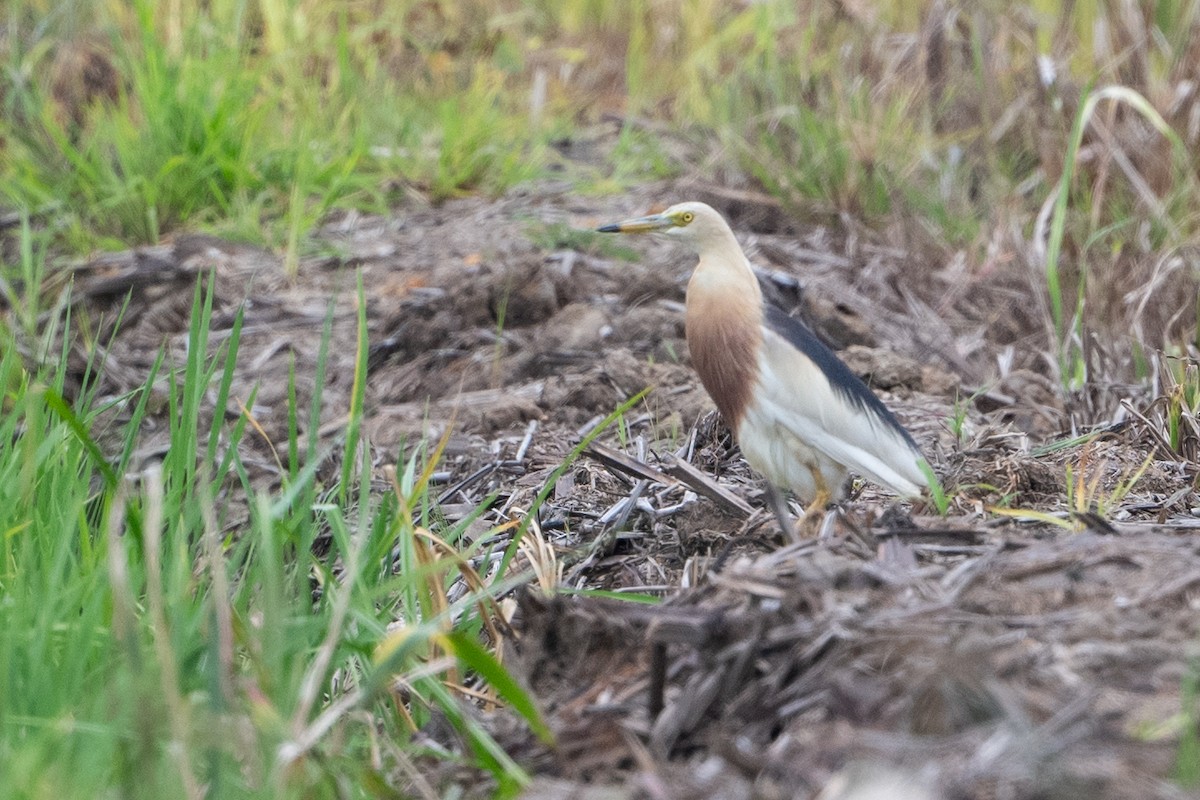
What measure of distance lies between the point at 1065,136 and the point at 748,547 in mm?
3532

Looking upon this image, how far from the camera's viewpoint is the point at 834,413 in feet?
10.2

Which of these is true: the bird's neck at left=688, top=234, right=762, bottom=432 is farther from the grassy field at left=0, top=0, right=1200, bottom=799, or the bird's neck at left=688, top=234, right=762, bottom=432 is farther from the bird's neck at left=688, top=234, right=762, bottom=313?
the grassy field at left=0, top=0, right=1200, bottom=799

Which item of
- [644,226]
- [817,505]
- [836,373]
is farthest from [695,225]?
[817,505]

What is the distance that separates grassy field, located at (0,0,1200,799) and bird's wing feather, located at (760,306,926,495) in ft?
2.47

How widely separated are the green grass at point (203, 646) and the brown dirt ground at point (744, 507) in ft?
0.66

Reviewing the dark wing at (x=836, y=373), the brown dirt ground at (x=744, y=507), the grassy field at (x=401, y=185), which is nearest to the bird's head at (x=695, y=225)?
the dark wing at (x=836, y=373)

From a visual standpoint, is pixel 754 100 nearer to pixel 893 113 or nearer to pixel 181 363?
pixel 893 113

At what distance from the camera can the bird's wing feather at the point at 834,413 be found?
307cm

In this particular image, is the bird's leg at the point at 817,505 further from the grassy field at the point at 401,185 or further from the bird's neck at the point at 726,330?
the grassy field at the point at 401,185

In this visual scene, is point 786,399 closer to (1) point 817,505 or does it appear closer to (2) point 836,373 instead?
(2) point 836,373

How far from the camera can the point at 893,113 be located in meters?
5.63

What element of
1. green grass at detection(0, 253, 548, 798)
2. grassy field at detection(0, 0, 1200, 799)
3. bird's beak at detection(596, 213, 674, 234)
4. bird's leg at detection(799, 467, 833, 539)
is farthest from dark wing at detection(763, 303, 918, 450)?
green grass at detection(0, 253, 548, 798)

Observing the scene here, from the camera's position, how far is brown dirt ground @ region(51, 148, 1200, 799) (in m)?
1.78

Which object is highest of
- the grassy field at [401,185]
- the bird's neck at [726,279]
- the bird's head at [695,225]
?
the bird's head at [695,225]
